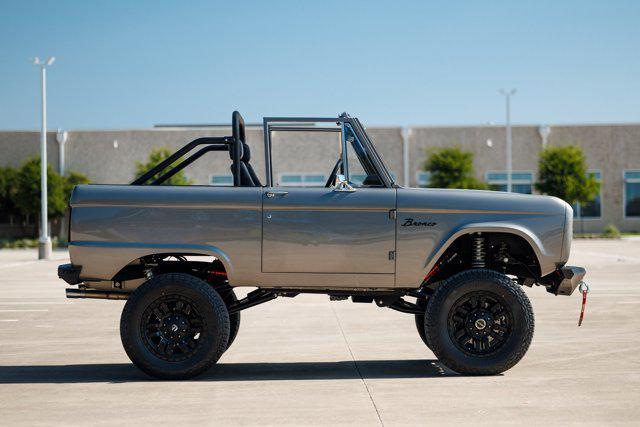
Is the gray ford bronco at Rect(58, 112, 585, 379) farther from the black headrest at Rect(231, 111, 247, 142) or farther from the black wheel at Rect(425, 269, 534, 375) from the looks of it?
the black headrest at Rect(231, 111, 247, 142)

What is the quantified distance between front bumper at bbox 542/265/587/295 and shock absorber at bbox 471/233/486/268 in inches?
23.1

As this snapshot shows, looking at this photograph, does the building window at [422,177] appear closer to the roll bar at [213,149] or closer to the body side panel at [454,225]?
the roll bar at [213,149]

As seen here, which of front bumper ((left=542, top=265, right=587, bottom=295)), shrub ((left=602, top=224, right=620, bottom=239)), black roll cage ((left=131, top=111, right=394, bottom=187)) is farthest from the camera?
shrub ((left=602, top=224, right=620, bottom=239))

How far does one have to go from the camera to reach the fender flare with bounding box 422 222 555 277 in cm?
706

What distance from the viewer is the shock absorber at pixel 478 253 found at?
24.2 feet

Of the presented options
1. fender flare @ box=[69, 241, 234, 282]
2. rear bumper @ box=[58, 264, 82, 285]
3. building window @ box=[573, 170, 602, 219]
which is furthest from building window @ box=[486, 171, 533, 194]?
rear bumper @ box=[58, 264, 82, 285]

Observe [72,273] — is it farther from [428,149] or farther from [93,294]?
[428,149]

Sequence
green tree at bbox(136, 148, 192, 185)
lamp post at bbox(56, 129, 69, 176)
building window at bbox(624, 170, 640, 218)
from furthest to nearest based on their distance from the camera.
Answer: building window at bbox(624, 170, 640, 218) → lamp post at bbox(56, 129, 69, 176) → green tree at bbox(136, 148, 192, 185)

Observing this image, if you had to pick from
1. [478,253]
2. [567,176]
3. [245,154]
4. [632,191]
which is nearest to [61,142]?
[567,176]

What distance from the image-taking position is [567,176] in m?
43.8

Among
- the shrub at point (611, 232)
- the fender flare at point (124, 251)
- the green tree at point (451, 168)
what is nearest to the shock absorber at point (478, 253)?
the fender flare at point (124, 251)

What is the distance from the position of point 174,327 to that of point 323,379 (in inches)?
51.7

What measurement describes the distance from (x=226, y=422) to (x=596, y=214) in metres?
46.5

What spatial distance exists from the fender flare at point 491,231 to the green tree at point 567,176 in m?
37.8
